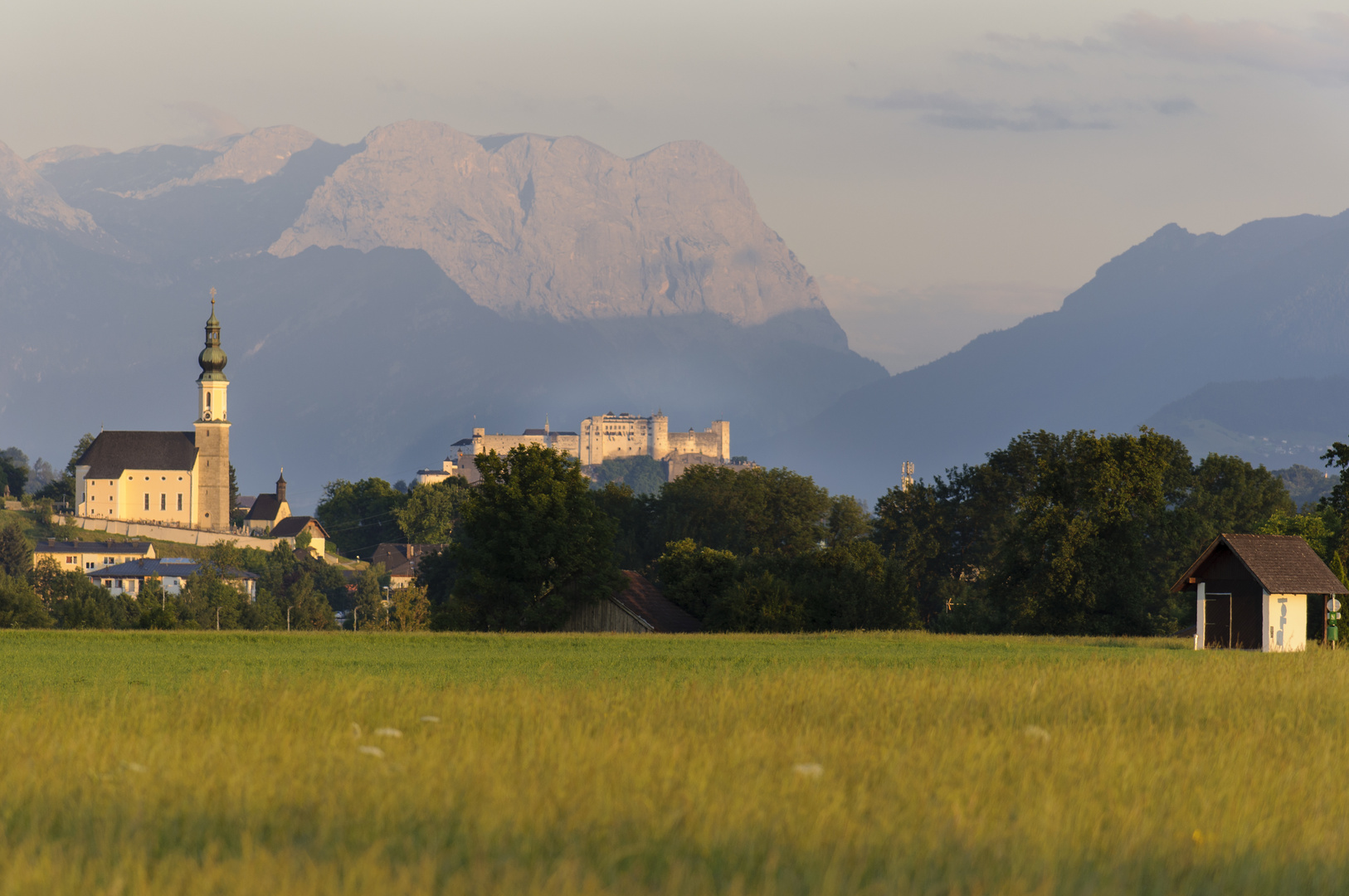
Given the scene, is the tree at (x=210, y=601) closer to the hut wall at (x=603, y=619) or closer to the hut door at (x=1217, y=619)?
the hut wall at (x=603, y=619)

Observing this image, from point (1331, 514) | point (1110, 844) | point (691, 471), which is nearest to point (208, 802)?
point (1110, 844)

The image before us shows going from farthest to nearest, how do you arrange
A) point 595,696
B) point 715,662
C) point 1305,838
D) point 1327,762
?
point 715,662
point 595,696
point 1327,762
point 1305,838

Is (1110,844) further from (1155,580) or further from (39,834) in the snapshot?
(1155,580)

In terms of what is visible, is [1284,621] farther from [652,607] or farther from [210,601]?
[210,601]

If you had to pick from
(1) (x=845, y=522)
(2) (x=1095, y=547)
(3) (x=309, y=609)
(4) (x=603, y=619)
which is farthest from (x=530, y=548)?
(3) (x=309, y=609)

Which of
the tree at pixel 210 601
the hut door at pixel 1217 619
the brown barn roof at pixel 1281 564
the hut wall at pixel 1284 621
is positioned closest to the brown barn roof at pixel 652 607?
the hut door at pixel 1217 619

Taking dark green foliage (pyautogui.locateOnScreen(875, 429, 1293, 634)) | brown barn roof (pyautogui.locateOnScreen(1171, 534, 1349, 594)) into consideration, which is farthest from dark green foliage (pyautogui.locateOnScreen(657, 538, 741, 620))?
brown barn roof (pyautogui.locateOnScreen(1171, 534, 1349, 594))

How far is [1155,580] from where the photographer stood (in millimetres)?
64812

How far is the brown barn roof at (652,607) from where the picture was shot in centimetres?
6325

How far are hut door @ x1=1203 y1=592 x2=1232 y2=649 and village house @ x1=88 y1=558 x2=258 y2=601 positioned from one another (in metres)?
125

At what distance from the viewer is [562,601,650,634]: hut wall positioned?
6231 cm

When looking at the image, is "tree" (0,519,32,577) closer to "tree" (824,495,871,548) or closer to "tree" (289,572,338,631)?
"tree" (289,572,338,631)

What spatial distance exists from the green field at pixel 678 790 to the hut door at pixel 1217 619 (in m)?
26.7

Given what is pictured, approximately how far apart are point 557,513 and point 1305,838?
52723 millimetres
